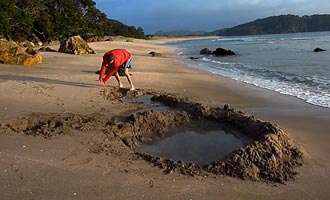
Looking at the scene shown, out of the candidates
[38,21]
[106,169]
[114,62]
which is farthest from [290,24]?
[106,169]

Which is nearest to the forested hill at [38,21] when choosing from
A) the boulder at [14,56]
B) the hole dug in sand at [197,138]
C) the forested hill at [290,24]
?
the boulder at [14,56]

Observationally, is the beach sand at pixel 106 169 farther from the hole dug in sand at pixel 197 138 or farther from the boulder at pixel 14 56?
the boulder at pixel 14 56

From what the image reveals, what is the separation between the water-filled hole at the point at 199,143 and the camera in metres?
4.98

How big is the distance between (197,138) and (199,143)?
24 centimetres

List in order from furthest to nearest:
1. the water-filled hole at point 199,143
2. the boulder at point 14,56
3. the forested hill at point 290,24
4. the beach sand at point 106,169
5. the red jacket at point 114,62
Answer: the forested hill at point 290,24, the boulder at point 14,56, the red jacket at point 114,62, the water-filled hole at point 199,143, the beach sand at point 106,169

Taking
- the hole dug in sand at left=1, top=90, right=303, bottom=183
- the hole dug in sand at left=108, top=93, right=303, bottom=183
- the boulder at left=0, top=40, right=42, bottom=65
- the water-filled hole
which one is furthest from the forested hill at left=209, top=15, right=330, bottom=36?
the water-filled hole

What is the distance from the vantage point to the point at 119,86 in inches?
382

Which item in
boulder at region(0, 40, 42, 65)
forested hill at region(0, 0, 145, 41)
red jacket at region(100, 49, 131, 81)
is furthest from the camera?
forested hill at region(0, 0, 145, 41)

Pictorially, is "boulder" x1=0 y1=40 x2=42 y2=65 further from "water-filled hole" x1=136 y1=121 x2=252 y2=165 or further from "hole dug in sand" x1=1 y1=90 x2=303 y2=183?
"water-filled hole" x1=136 y1=121 x2=252 y2=165

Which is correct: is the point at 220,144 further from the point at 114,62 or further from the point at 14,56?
the point at 14,56

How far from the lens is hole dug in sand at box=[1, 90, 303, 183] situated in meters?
4.42

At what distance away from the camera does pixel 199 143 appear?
5461 mm

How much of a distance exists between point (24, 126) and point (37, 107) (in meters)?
1.28

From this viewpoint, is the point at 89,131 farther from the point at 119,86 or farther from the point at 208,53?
the point at 208,53
